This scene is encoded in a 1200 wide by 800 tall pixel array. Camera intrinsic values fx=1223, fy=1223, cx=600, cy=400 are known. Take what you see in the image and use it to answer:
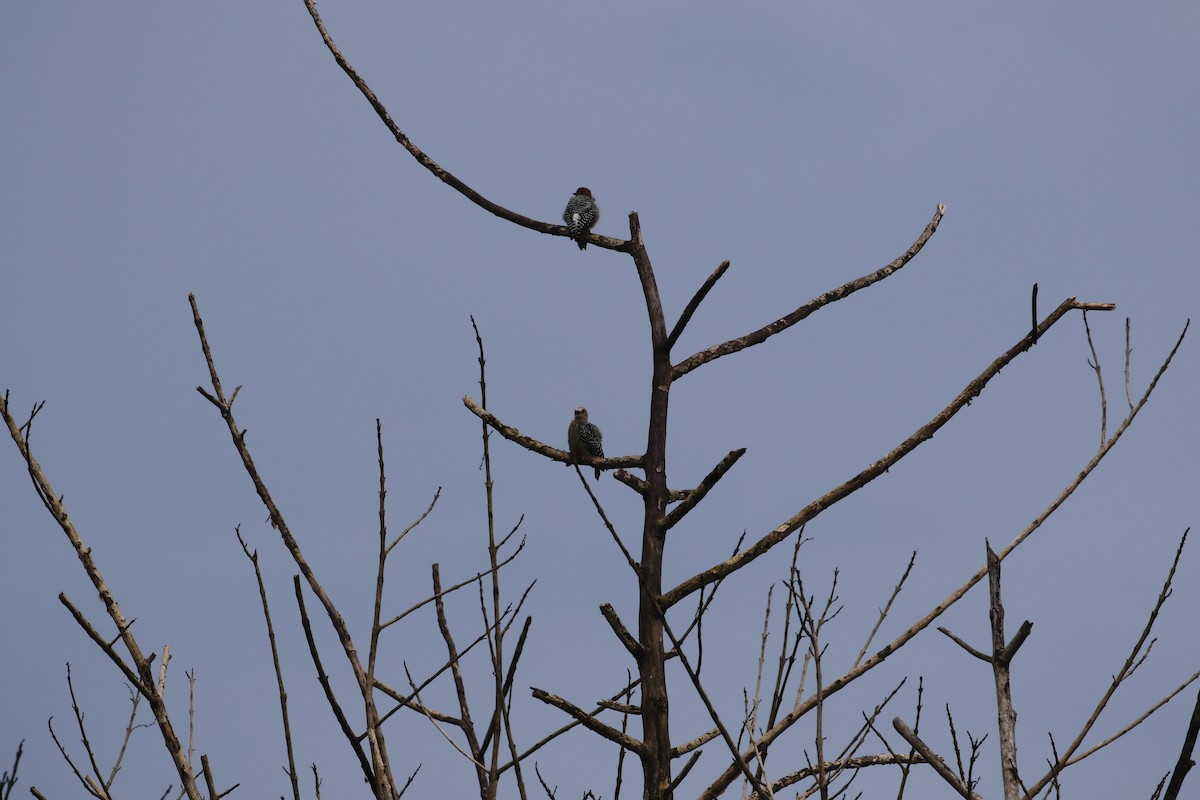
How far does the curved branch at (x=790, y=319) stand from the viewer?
420 centimetres

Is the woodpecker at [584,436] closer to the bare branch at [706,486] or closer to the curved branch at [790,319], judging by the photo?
the curved branch at [790,319]

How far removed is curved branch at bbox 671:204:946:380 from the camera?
4.20 metres

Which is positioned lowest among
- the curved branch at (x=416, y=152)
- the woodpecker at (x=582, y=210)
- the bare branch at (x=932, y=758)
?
the bare branch at (x=932, y=758)

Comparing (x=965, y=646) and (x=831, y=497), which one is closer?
(x=965, y=646)

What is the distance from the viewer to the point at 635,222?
436cm

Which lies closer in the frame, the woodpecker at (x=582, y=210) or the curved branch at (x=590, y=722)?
the curved branch at (x=590, y=722)

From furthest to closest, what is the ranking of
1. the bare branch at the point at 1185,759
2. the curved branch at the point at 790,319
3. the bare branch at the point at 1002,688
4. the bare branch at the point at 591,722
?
the curved branch at the point at 790,319, the bare branch at the point at 591,722, the bare branch at the point at 1002,688, the bare branch at the point at 1185,759

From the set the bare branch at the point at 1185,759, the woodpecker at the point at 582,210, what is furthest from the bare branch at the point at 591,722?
the woodpecker at the point at 582,210

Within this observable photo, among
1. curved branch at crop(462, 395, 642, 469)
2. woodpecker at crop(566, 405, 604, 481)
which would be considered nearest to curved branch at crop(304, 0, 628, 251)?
curved branch at crop(462, 395, 642, 469)

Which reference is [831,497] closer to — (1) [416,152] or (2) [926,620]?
(2) [926,620]

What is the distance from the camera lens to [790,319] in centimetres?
441

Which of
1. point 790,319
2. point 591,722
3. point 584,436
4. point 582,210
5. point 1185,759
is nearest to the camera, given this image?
point 1185,759

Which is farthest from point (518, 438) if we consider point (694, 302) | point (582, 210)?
point (582, 210)

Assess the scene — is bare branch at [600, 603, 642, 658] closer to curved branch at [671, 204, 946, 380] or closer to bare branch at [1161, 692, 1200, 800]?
curved branch at [671, 204, 946, 380]
